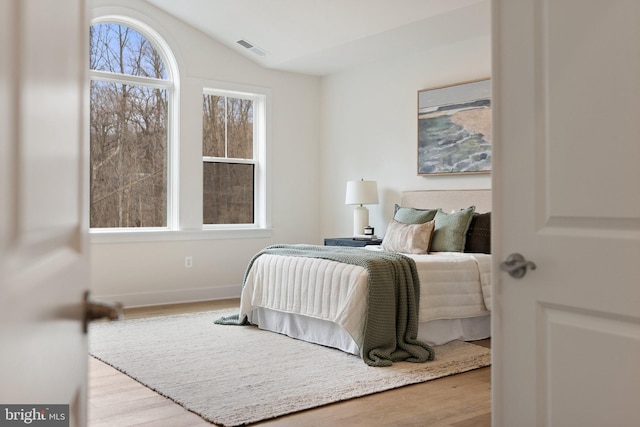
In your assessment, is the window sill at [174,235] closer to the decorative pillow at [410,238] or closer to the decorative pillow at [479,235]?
the decorative pillow at [410,238]

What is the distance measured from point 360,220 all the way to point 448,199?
3.59ft

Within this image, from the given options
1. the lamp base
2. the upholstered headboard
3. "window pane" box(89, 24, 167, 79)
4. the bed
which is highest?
"window pane" box(89, 24, 167, 79)

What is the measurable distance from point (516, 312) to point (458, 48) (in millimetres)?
4609

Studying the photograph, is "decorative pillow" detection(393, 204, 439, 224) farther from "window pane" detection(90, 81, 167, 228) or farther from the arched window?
"window pane" detection(90, 81, 167, 228)

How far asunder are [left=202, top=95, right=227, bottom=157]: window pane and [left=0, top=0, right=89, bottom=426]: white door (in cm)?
603

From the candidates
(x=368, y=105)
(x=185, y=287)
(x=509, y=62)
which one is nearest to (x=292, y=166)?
(x=368, y=105)

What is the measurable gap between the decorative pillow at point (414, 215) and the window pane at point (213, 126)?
92.5 inches

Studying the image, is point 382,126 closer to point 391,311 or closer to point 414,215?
point 414,215

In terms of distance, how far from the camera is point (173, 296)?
644 cm

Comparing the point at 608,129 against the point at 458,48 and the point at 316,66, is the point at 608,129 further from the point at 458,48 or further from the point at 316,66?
the point at 316,66

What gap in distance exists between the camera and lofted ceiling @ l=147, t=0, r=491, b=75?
17.0ft

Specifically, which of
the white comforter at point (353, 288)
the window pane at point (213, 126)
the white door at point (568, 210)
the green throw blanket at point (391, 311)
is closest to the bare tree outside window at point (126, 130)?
the window pane at point (213, 126)

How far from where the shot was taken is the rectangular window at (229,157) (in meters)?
6.82

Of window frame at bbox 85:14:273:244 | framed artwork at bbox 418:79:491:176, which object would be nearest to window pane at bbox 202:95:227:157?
window frame at bbox 85:14:273:244
